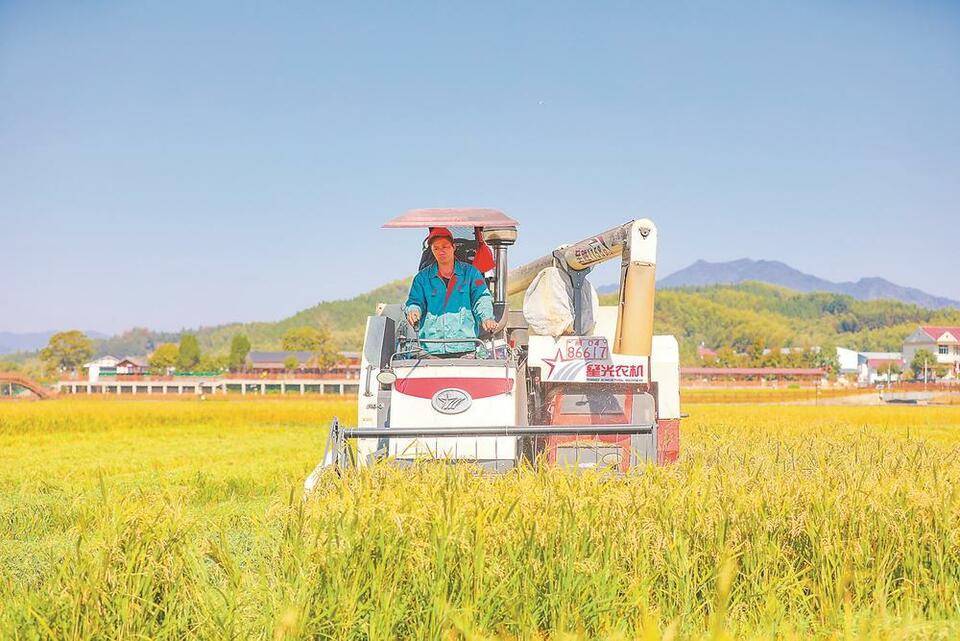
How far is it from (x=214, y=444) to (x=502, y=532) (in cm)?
1827

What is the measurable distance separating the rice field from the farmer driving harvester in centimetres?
310

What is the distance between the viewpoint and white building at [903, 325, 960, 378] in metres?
151

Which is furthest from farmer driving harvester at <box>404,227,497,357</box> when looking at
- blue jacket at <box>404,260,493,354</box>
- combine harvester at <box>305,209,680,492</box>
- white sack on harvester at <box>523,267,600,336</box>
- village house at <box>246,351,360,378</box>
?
village house at <box>246,351,360,378</box>

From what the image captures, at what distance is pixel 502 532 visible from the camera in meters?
4.93

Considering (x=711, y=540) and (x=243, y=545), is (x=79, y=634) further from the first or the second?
(x=711, y=540)

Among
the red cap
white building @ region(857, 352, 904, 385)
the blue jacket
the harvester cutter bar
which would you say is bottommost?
white building @ region(857, 352, 904, 385)

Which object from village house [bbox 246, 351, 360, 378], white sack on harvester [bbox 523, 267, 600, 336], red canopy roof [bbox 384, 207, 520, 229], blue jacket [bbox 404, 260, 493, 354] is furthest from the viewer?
village house [bbox 246, 351, 360, 378]

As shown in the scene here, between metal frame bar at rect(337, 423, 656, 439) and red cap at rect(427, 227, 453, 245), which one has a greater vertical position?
red cap at rect(427, 227, 453, 245)

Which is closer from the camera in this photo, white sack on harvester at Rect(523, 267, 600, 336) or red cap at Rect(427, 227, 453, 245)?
red cap at Rect(427, 227, 453, 245)

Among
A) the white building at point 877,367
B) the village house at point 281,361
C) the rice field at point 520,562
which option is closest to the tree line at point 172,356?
the village house at point 281,361

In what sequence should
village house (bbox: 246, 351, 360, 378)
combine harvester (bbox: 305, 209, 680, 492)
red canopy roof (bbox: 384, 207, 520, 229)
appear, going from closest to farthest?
combine harvester (bbox: 305, 209, 680, 492)
red canopy roof (bbox: 384, 207, 520, 229)
village house (bbox: 246, 351, 360, 378)

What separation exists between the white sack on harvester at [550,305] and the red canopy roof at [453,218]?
1.48 meters

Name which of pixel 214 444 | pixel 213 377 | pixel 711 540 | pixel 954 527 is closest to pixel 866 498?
pixel 954 527

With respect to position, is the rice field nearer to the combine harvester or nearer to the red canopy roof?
the combine harvester
